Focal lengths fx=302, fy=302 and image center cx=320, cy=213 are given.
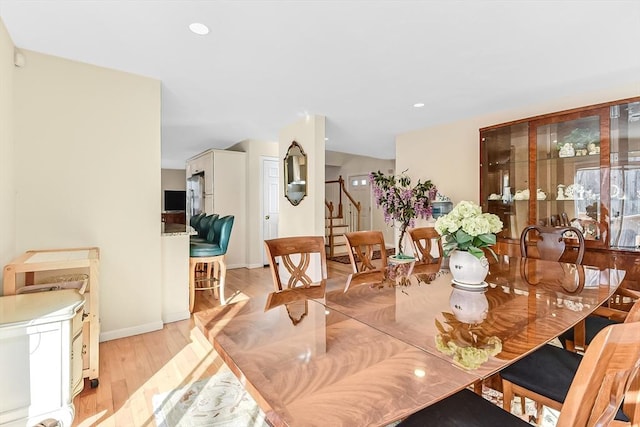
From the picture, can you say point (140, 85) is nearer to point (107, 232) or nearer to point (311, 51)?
point (107, 232)

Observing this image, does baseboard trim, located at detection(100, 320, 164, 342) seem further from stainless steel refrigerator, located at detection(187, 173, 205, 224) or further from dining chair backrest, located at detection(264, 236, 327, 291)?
stainless steel refrigerator, located at detection(187, 173, 205, 224)

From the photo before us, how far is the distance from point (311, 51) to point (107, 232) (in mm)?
2283

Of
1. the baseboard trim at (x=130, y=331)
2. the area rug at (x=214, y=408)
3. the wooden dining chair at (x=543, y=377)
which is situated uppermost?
the wooden dining chair at (x=543, y=377)

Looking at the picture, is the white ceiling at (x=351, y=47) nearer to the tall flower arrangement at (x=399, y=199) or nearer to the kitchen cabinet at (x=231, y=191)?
the tall flower arrangement at (x=399, y=199)

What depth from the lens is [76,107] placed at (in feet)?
8.18

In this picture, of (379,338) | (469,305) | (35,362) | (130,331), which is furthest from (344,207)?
(379,338)

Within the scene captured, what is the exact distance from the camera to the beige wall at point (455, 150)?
341cm

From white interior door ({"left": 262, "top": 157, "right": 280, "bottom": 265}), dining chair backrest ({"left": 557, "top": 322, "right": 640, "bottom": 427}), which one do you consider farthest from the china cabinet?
white interior door ({"left": 262, "top": 157, "right": 280, "bottom": 265})

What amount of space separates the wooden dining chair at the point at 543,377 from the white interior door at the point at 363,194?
693 cm

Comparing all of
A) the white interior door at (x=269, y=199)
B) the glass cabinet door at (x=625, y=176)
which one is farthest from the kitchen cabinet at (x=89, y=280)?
the glass cabinet door at (x=625, y=176)

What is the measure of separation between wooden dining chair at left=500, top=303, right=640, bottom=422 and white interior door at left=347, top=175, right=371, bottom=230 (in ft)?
22.7

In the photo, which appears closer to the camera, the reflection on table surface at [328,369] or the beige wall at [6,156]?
the reflection on table surface at [328,369]

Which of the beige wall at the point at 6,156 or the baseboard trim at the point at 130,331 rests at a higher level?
the beige wall at the point at 6,156

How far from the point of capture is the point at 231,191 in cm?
558
